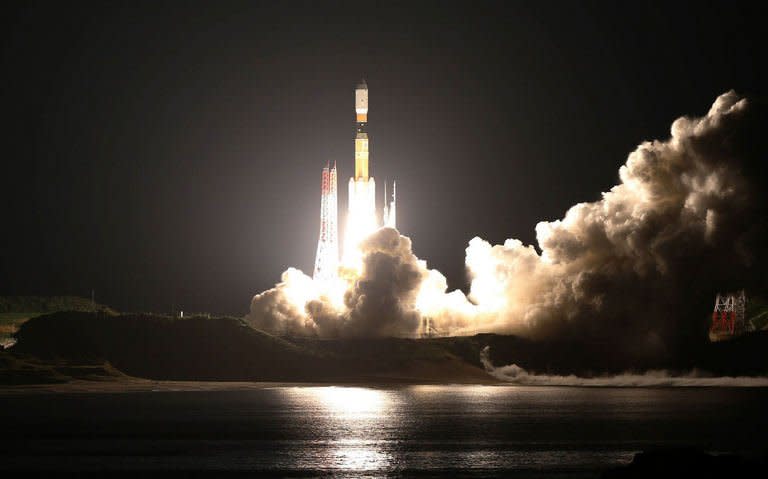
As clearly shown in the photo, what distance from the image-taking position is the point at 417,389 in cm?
19625

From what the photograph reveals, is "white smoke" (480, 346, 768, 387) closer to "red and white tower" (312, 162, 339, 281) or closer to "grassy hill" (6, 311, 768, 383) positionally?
"grassy hill" (6, 311, 768, 383)

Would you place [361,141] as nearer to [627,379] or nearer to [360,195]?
[360,195]

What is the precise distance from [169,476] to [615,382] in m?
97.5

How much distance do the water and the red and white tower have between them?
15.3 m

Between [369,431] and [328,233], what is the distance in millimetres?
52046

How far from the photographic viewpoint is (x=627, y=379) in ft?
599

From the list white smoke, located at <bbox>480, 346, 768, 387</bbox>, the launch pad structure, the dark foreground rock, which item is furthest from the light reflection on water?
the launch pad structure

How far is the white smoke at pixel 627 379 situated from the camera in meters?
179

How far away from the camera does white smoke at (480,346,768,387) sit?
588 ft

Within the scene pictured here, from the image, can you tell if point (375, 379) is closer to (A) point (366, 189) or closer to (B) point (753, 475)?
(A) point (366, 189)

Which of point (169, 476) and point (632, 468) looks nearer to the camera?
point (632, 468)

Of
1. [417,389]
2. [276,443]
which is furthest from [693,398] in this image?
[276,443]

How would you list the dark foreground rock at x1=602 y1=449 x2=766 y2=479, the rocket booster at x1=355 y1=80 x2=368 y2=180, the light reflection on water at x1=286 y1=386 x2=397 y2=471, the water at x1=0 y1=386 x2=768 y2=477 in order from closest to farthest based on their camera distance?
the dark foreground rock at x1=602 y1=449 x2=766 y2=479 → the water at x1=0 y1=386 x2=768 y2=477 → the light reflection on water at x1=286 y1=386 x2=397 y2=471 → the rocket booster at x1=355 y1=80 x2=368 y2=180

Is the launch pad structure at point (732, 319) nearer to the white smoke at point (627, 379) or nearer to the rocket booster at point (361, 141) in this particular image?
the white smoke at point (627, 379)
